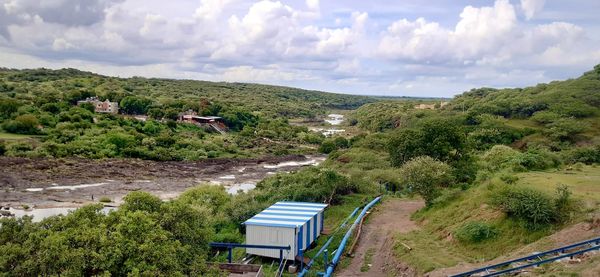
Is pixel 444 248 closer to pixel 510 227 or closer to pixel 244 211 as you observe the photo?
pixel 510 227

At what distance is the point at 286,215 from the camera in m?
21.5

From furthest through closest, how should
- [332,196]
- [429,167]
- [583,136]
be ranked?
[583,136] < [332,196] < [429,167]

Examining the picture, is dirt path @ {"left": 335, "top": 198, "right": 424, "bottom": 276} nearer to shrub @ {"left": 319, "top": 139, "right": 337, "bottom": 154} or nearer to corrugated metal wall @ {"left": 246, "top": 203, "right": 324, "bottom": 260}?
corrugated metal wall @ {"left": 246, "top": 203, "right": 324, "bottom": 260}

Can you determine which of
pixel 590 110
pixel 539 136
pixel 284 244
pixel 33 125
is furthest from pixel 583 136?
pixel 33 125

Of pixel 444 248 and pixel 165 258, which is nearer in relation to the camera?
pixel 165 258

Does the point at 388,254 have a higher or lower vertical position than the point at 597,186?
lower

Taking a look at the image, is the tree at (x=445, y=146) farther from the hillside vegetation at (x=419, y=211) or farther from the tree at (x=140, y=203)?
the tree at (x=140, y=203)

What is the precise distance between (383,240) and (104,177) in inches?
1487

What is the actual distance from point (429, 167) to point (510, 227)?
7.82 meters

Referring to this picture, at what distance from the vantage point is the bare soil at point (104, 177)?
136ft

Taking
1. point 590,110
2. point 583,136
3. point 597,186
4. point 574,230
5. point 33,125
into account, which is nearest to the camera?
point 574,230

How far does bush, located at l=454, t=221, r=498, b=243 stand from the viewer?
59.9ft

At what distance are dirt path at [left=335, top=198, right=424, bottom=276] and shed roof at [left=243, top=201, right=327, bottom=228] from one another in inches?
103

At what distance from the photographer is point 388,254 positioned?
66.5ft
